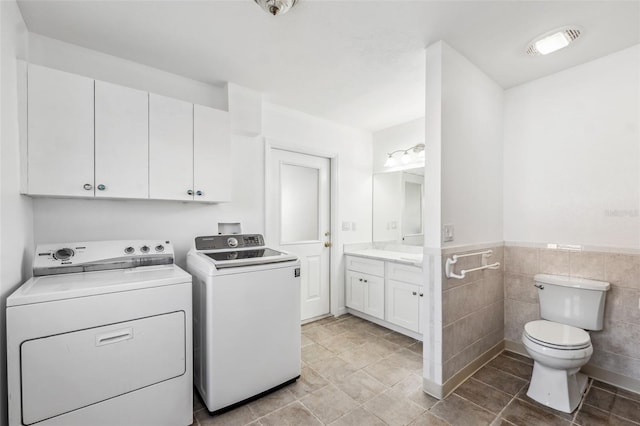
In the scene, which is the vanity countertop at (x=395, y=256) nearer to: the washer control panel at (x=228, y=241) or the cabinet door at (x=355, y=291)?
the cabinet door at (x=355, y=291)

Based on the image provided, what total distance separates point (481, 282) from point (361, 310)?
1.43 m

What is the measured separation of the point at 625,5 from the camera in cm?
161

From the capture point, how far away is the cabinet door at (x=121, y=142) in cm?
182

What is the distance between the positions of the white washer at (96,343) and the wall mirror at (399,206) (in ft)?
8.45

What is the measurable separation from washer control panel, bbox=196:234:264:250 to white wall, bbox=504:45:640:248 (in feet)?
7.69

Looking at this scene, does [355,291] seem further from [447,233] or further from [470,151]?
[470,151]

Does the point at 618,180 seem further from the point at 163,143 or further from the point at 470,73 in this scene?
the point at 163,143

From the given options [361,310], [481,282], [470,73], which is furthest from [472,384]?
[470,73]

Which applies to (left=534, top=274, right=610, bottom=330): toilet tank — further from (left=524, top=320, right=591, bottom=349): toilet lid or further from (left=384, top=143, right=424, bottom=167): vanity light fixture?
(left=384, top=143, right=424, bottom=167): vanity light fixture

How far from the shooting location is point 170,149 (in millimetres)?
2076

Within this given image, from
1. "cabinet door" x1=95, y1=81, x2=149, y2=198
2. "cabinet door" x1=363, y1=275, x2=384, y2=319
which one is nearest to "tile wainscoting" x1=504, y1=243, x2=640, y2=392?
"cabinet door" x1=363, y1=275, x2=384, y2=319

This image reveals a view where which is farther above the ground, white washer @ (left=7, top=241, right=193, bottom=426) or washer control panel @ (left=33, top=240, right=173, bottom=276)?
washer control panel @ (left=33, top=240, right=173, bottom=276)

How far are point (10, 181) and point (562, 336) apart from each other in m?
3.40

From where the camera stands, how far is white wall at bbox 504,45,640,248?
205 cm
